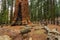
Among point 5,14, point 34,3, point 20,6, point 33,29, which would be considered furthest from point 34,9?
point 33,29

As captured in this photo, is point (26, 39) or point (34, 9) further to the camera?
point (34, 9)

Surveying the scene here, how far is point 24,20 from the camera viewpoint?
977cm

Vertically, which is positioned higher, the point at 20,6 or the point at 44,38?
the point at 20,6

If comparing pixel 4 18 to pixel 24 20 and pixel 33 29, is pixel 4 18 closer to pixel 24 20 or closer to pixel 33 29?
pixel 24 20

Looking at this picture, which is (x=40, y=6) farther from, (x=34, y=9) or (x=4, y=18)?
(x=4, y=18)

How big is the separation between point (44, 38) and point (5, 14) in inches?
341

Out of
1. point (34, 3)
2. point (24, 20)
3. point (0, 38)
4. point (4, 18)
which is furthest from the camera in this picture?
point (34, 3)

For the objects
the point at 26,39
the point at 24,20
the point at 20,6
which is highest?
the point at 20,6

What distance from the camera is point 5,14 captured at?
15.5 meters

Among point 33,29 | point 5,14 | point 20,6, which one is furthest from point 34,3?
point 33,29

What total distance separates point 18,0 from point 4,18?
587 centimetres

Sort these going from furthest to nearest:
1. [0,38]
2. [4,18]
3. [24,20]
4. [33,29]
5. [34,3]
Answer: [34,3] → [4,18] → [24,20] → [33,29] → [0,38]

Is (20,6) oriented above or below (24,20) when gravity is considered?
above

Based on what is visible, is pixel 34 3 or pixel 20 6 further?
pixel 34 3
